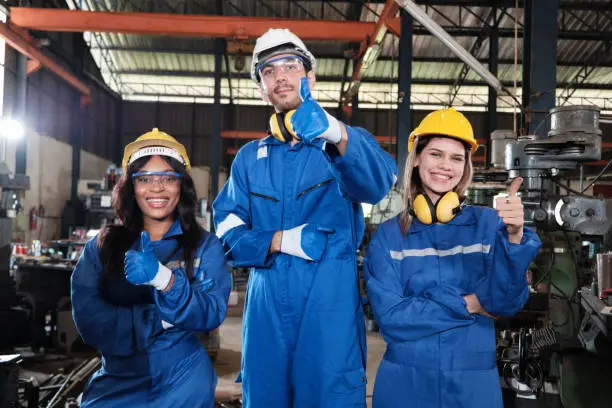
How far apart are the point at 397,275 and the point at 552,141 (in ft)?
5.27

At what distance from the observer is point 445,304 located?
1.75 meters

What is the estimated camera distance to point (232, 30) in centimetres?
920

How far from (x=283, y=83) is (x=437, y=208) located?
2.48ft

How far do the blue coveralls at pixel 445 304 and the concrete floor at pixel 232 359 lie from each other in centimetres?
274

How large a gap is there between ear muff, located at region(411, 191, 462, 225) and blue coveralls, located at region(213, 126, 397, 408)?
0.55ft

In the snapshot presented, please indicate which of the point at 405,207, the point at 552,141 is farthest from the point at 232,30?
the point at 405,207

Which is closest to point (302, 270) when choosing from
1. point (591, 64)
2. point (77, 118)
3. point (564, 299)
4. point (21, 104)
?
point (564, 299)

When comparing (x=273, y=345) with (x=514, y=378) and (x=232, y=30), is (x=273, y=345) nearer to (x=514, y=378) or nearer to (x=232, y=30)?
(x=514, y=378)

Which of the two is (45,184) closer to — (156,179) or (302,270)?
(156,179)

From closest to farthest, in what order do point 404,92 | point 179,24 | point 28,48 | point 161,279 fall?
point 161,279 → point 404,92 → point 179,24 → point 28,48

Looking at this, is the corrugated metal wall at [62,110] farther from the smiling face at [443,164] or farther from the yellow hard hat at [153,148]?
the smiling face at [443,164]

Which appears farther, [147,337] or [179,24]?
[179,24]

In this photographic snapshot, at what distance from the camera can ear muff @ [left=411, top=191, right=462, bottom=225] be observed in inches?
74.0

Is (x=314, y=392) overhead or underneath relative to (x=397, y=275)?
underneath
